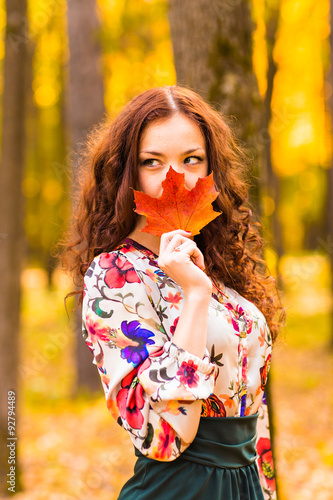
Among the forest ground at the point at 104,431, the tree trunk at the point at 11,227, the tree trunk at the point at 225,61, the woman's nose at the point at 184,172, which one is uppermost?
the tree trunk at the point at 225,61

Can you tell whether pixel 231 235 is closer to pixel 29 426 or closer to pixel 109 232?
pixel 109 232

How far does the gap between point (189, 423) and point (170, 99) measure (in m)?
1.15

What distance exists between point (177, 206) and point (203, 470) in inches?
34.8

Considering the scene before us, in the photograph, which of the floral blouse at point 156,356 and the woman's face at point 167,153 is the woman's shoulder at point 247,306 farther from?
the woman's face at point 167,153

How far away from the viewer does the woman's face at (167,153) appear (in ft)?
5.96

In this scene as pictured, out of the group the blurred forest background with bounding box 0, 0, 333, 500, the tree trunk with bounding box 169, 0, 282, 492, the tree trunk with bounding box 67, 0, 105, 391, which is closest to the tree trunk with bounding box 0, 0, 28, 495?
the blurred forest background with bounding box 0, 0, 333, 500

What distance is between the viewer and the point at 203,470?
1.70 metres

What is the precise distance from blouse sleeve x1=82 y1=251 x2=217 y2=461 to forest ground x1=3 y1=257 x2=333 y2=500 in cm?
99

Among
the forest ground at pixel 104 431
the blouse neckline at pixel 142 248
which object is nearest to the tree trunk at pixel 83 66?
the forest ground at pixel 104 431

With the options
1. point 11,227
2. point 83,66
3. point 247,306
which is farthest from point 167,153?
point 83,66

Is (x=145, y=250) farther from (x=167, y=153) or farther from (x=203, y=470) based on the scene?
(x=203, y=470)

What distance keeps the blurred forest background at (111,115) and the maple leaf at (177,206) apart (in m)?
0.94

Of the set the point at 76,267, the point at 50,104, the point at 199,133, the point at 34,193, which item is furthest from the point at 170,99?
the point at 34,193

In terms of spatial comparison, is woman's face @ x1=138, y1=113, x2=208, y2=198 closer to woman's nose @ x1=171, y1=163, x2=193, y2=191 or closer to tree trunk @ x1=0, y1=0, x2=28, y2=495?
woman's nose @ x1=171, y1=163, x2=193, y2=191
